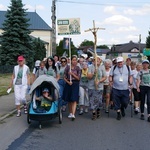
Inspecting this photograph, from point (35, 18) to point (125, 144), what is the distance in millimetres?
89219

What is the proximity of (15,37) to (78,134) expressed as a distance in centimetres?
3732

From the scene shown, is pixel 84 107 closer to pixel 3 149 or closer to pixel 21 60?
pixel 21 60

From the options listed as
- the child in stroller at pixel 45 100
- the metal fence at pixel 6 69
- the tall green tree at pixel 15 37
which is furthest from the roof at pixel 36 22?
the child in stroller at pixel 45 100

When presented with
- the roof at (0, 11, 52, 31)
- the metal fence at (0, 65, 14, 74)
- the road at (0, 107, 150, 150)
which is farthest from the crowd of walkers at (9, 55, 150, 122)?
the roof at (0, 11, 52, 31)

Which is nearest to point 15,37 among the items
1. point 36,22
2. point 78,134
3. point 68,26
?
point 68,26

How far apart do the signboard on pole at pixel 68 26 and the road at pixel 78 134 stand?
3176 millimetres

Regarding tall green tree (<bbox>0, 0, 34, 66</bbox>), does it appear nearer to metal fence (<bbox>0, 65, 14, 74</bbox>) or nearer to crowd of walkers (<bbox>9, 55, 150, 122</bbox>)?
metal fence (<bbox>0, 65, 14, 74</bbox>)

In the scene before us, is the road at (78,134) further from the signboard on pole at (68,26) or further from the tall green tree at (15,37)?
the tall green tree at (15,37)

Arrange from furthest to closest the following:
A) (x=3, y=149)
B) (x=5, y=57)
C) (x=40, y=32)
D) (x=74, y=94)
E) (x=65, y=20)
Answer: (x=40, y=32), (x=5, y=57), (x=65, y=20), (x=74, y=94), (x=3, y=149)

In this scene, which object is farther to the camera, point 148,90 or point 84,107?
point 84,107

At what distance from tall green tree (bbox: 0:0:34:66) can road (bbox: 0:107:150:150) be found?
33.7m

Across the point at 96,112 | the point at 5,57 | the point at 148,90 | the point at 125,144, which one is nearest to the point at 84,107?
the point at 96,112

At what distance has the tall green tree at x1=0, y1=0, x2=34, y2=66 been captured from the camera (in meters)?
44.1

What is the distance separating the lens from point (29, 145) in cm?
762
